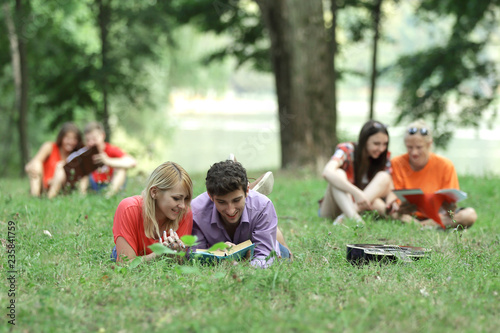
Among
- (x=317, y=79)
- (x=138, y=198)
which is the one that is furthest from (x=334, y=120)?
(x=138, y=198)

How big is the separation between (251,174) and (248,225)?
20.1 ft

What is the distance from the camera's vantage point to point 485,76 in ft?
48.3

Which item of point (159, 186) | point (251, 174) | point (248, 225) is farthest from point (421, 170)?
point (251, 174)

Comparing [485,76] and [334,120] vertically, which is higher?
[485,76]

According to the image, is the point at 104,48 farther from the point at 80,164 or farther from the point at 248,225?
the point at 248,225

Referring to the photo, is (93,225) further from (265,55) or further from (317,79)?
(265,55)

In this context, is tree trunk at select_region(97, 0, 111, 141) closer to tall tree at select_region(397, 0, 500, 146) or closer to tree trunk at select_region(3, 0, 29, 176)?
tree trunk at select_region(3, 0, 29, 176)

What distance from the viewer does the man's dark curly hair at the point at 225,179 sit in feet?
12.5

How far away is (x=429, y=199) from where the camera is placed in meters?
5.66

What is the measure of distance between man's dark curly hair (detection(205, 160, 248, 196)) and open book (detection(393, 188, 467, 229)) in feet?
7.50

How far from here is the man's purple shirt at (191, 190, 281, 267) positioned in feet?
13.3

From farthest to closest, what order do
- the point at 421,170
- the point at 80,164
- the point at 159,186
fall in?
the point at 80,164, the point at 421,170, the point at 159,186

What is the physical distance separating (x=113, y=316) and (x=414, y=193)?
138 inches

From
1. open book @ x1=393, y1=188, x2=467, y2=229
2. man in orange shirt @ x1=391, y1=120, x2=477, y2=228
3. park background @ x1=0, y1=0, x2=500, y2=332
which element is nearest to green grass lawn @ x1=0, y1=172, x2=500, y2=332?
park background @ x1=0, y1=0, x2=500, y2=332
